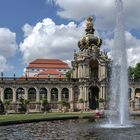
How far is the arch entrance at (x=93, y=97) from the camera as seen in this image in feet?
356

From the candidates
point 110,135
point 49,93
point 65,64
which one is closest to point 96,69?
point 49,93

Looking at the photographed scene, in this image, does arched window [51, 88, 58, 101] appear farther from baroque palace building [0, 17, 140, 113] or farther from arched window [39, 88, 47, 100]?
arched window [39, 88, 47, 100]

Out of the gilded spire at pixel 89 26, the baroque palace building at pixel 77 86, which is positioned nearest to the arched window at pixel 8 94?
the baroque palace building at pixel 77 86

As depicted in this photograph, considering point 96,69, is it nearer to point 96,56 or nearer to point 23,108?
point 96,56

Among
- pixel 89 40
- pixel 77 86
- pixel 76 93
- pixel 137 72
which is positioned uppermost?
pixel 89 40

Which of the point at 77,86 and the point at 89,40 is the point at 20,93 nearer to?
the point at 77,86

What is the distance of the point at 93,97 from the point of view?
4358 inches

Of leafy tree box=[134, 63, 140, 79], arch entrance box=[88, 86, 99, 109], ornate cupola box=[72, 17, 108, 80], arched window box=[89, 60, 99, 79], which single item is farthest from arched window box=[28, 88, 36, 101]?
leafy tree box=[134, 63, 140, 79]

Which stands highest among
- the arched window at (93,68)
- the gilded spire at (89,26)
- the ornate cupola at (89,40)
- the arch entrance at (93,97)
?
the gilded spire at (89,26)

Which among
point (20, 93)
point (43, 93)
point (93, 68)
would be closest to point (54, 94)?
point (43, 93)

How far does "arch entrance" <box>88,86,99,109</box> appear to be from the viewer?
108562mm

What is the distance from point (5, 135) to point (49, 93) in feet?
220

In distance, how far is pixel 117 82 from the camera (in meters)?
60.1

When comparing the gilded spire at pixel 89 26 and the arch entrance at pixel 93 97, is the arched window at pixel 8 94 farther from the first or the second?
the gilded spire at pixel 89 26
